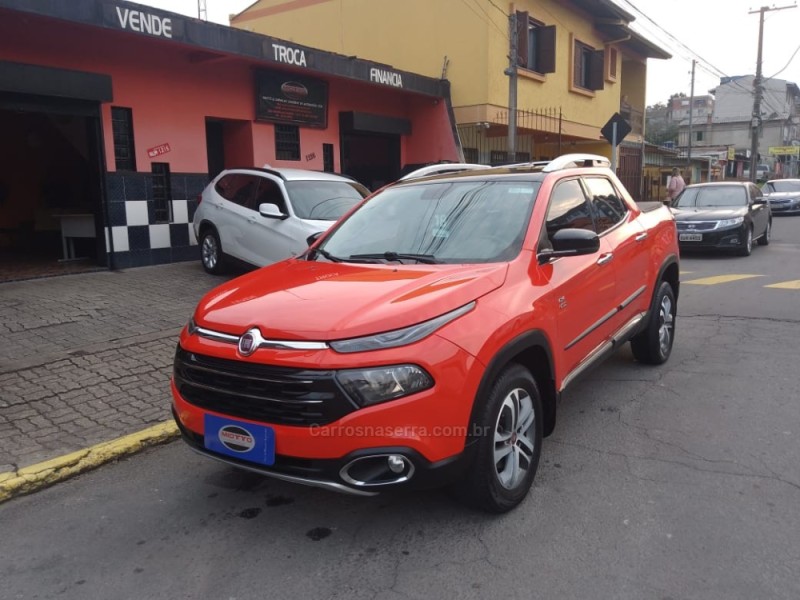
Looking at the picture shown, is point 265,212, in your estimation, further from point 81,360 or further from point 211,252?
point 81,360

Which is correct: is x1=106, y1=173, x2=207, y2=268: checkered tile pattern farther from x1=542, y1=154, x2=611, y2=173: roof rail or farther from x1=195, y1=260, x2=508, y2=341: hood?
x1=542, y1=154, x2=611, y2=173: roof rail

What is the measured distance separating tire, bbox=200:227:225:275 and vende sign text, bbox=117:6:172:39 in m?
2.80

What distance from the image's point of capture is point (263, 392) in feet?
9.18

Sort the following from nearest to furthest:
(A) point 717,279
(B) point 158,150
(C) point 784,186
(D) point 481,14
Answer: (B) point 158,150
(A) point 717,279
(D) point 481,14
(C) point 784,186

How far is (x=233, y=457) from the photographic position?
296cm

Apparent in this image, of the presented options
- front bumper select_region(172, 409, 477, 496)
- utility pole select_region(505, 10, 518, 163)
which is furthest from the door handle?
utility pole select_region(505, 10, 518, 163)

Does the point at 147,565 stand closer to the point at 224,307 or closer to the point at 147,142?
the point at 224,307

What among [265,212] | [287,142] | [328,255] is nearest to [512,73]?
[287,142]

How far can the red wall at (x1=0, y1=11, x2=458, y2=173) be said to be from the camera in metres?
8.65

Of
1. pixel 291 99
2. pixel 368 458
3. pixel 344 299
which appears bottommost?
pixel 368 458

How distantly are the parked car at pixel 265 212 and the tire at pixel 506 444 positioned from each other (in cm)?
520

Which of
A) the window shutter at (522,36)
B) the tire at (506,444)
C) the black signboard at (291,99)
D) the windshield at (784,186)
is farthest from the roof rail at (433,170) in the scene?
the windshield at (784,186)

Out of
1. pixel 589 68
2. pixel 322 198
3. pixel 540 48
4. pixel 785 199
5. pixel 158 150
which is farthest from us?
pixel 785 199

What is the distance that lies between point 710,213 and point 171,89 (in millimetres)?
10603
